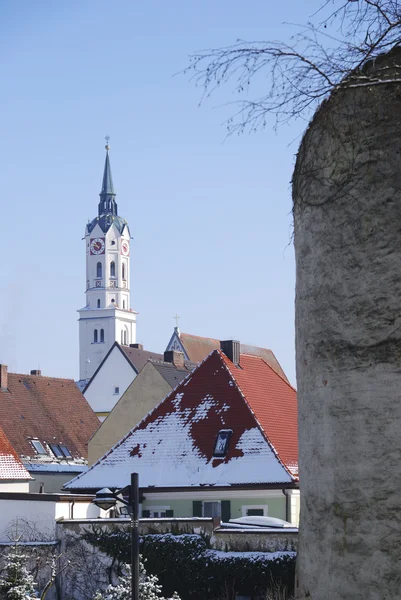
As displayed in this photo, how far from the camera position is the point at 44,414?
1827 inches

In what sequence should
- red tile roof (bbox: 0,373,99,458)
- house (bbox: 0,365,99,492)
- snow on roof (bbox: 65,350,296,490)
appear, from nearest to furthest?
snow on roof (bbox: 65,350,296,490)
house (bbox: 0,365,99,492)
red tile roof (bbox: 0,373,99,458)

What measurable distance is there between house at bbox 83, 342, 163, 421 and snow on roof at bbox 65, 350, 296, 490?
36427 millimetres

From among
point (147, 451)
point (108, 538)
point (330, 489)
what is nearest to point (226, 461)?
point (147, 451)

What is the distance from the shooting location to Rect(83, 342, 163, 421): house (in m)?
66.9

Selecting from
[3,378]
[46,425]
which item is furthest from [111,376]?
[46,425]

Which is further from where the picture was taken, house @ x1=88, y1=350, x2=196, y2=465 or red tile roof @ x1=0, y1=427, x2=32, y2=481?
house @ x1=88, y1=350, x2=196, y2=465

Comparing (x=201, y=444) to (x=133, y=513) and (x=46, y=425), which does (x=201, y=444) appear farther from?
(x=46, y=425)

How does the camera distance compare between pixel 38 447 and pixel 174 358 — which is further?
pixel 174 358

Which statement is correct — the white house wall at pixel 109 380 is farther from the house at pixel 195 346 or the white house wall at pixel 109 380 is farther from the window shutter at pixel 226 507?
the window shutter at pixel 226 507

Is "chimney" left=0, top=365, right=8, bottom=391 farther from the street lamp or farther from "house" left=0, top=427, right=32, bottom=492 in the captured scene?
the street lamp

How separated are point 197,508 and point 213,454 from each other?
1.46 m

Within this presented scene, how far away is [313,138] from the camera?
13.4 feet

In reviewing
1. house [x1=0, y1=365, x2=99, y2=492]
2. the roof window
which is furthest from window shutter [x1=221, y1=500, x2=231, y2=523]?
the roof window

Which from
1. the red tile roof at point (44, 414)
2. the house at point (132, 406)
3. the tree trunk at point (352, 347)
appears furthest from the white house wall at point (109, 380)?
the tree trunk at point (352, 347)
